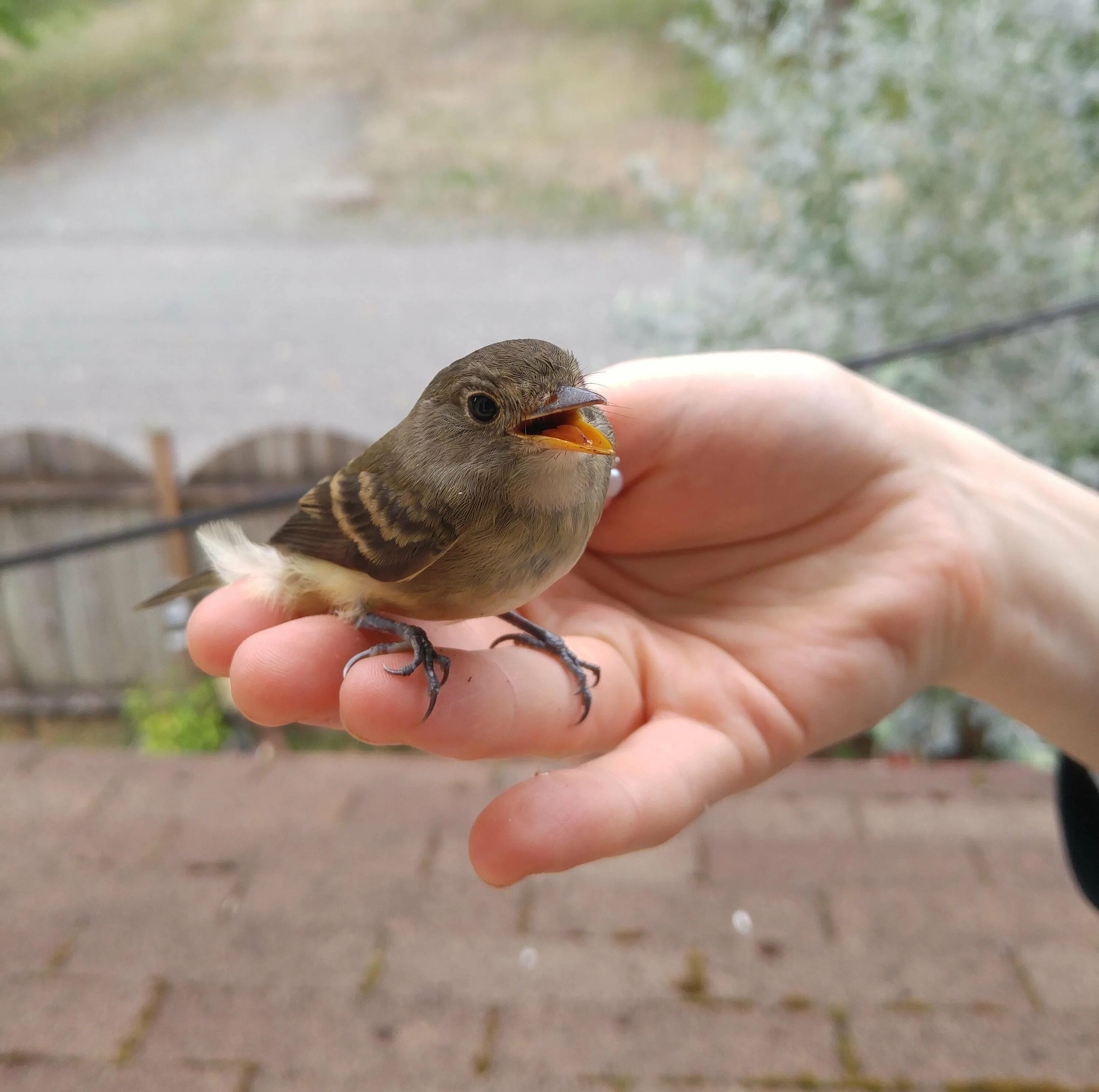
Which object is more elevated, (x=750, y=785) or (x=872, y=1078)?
(x=750, y=785)

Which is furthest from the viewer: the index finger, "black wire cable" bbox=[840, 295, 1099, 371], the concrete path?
the concrete path

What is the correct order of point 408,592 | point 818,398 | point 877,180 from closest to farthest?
point 408,592
point 818,398
point 877,180

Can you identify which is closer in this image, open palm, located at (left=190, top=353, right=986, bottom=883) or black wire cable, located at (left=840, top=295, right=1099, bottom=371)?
open palm, located at (left=190, top=353, right=986, bottom=883)

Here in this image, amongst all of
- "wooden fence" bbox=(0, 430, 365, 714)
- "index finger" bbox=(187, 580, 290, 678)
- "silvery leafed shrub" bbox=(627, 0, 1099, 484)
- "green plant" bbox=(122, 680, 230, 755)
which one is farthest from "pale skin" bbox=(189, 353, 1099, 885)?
"green plant" bbox=(122, 680, 230, 755)

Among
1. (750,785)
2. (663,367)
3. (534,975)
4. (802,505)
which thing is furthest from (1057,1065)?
(663,367)

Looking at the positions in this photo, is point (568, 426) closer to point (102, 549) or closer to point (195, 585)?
point (195, 585)

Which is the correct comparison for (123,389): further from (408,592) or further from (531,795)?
(531,795)

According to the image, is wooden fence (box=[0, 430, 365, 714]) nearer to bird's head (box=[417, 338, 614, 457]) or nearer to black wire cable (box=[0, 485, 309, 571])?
black wire cable (box=[0, 485, 309, 571])
